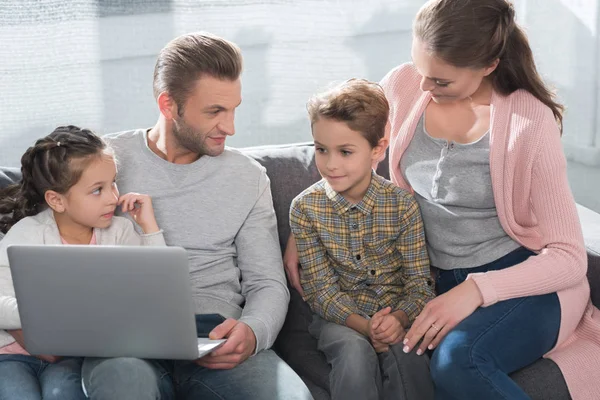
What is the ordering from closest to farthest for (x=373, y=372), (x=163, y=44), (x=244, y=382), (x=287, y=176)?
(x=244, y=382) < (x=373, y=372) < (x=287, y=176) < (x=163, y=44)

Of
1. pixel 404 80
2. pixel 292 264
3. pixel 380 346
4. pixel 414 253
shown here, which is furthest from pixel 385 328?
pixel 404 80

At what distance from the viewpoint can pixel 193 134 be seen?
2.08m

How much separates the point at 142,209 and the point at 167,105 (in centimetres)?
26

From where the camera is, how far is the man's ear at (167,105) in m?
2.10

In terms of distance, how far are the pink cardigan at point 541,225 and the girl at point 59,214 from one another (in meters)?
0.80

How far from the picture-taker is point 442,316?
1.95 m

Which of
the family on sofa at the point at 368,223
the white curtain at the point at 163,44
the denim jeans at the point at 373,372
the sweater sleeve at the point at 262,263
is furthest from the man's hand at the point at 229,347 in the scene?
the white curtain at the point at 163,44

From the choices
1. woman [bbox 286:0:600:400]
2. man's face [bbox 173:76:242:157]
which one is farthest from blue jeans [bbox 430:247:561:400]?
man's face [bbox 173:76:242:157]

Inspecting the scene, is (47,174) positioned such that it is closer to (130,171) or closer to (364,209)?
(130,171)

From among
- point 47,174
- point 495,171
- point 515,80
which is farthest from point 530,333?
point 47,174

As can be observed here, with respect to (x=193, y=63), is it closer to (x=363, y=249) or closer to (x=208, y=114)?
(x=208, y=114)

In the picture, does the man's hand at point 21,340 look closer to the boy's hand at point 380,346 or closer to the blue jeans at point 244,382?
the blue jeans at point 244,382

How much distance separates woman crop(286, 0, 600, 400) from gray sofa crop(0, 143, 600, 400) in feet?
0.13

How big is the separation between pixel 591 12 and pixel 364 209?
1.75 metres
